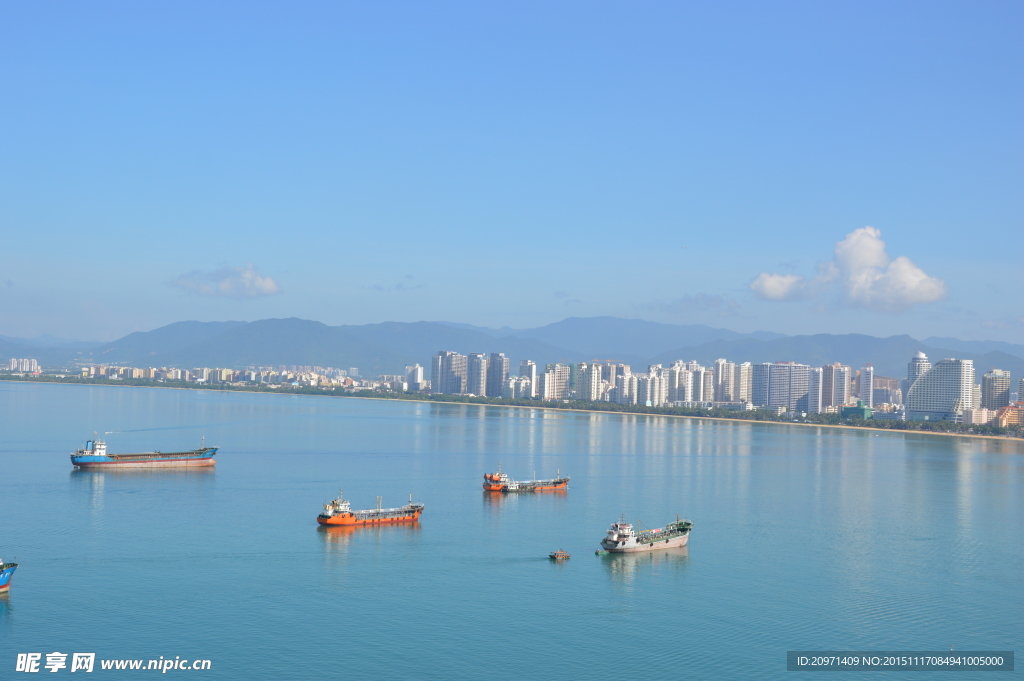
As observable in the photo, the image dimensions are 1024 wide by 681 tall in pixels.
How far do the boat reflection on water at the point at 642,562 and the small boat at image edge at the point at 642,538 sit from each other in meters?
0.11

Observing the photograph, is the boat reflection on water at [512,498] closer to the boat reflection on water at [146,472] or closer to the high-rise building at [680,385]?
the boat reflection on water at [146,472]

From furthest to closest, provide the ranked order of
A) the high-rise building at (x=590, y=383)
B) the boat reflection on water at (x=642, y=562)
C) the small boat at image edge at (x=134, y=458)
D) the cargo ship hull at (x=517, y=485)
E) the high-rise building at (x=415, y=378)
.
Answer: the high-rise building at (x=415, y=378) < the high-rise building at (x=590, y=383) < the small boat at image edge at (x=134, y=458) < the cargo ship hull at (x=517, y=485) < the boat reflection on water at (x=642, y=562)

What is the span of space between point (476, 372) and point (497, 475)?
3118 inches

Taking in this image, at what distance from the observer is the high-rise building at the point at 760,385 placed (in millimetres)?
96062

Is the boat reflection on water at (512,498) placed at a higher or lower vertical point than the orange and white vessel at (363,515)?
lower

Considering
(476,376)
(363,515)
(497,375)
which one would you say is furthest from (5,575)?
(476,376)

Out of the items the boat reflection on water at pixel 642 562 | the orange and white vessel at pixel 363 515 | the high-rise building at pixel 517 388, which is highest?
the high-rise building at pixel 517 388

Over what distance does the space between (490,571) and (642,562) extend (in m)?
3.10

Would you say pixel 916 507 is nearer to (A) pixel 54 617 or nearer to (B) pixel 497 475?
(B) pixel 497 475

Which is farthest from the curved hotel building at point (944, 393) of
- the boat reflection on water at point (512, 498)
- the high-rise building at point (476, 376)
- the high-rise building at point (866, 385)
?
the boat reflection on water at point (512, 498)

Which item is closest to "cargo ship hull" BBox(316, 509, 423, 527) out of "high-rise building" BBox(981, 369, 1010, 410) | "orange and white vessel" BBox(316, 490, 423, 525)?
"orange and white vessel" BBox(316, 490, 423, 525)

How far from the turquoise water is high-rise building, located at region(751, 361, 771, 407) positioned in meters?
64.5

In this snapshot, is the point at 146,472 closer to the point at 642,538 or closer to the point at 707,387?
the point at 642,538

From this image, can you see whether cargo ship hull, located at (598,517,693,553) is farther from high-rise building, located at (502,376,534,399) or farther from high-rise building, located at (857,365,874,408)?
high-rise building, located at (857,365,874,408)
